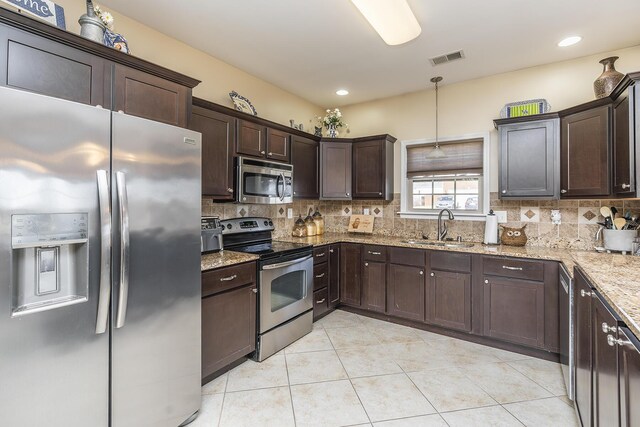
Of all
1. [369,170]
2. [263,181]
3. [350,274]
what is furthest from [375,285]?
[263,181]

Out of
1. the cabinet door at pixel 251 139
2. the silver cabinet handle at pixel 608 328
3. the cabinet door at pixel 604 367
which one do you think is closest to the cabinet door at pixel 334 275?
the cabinet door at pixel 251 139

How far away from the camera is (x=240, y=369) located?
95.5 inches

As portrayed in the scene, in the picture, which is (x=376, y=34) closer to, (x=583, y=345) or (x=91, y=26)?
(x=91, y=26)

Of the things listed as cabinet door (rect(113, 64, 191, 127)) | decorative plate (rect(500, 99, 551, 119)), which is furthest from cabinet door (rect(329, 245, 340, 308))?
decorative plate (rect(500, 99, 551, 119))

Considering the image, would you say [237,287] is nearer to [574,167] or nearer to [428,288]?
[428,288]

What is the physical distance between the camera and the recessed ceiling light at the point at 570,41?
2562mm

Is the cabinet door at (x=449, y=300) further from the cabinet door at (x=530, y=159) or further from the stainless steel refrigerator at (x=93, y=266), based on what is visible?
the stainless steel refrigerator at (x=93, y=266)

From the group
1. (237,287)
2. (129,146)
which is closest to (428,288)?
(237,287)

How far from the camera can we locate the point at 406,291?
10.7 feet

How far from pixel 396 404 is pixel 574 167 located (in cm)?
249

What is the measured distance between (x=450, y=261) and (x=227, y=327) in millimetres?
2144

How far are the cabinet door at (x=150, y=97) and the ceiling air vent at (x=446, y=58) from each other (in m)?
2.32

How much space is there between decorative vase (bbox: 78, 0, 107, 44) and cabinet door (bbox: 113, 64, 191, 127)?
0.57 ft

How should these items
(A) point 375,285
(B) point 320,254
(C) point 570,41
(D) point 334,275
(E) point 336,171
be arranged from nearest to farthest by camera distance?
1. (C) point 570,41
2. (B) point 320,254
3. (A) point 375,285
4. (D) point 334,275
5. (E) point 336,171
